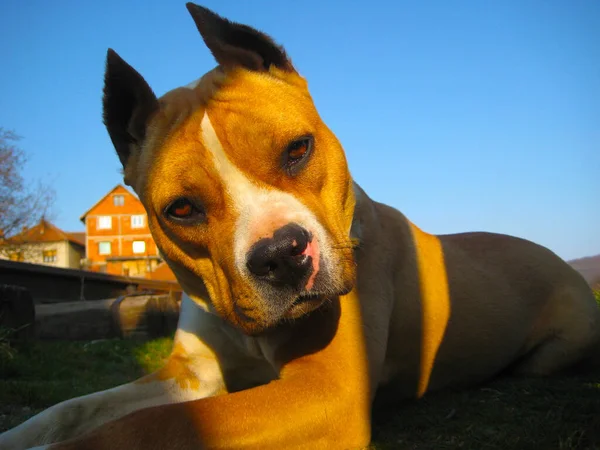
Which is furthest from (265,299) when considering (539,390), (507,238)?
(507,238)

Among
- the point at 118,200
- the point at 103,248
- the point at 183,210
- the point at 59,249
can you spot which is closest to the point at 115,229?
the point at 103,248

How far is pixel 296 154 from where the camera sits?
3.03m

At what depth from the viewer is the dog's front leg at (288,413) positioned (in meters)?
2.30

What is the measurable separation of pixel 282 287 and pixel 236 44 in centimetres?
167

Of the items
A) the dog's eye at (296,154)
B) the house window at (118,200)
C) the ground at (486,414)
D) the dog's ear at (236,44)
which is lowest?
the ground at (486,414)

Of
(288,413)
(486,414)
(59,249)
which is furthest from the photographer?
(59,249)

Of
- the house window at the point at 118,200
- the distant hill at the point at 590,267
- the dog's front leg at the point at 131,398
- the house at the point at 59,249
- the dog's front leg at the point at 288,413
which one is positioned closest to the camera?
the dog's front leg at the point at 288,413

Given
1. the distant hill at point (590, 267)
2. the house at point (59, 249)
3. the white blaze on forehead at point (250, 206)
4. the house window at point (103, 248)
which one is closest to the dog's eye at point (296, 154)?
the white blaze on forehead at point (250, 206)

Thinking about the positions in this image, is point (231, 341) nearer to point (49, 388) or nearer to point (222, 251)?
point (222, 251)

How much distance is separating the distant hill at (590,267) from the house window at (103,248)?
66675 mm

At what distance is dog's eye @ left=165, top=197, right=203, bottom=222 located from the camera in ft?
9.76

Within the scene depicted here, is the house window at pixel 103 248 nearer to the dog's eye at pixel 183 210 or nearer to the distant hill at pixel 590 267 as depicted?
the distant hill at pixel 590 267

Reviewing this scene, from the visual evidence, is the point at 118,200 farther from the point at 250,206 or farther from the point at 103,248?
the point at 250,206

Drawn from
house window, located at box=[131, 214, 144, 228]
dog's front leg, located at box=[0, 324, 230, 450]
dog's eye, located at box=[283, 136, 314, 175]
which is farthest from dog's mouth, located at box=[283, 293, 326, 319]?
house window, located at box=[131, 214, 144, 228]
